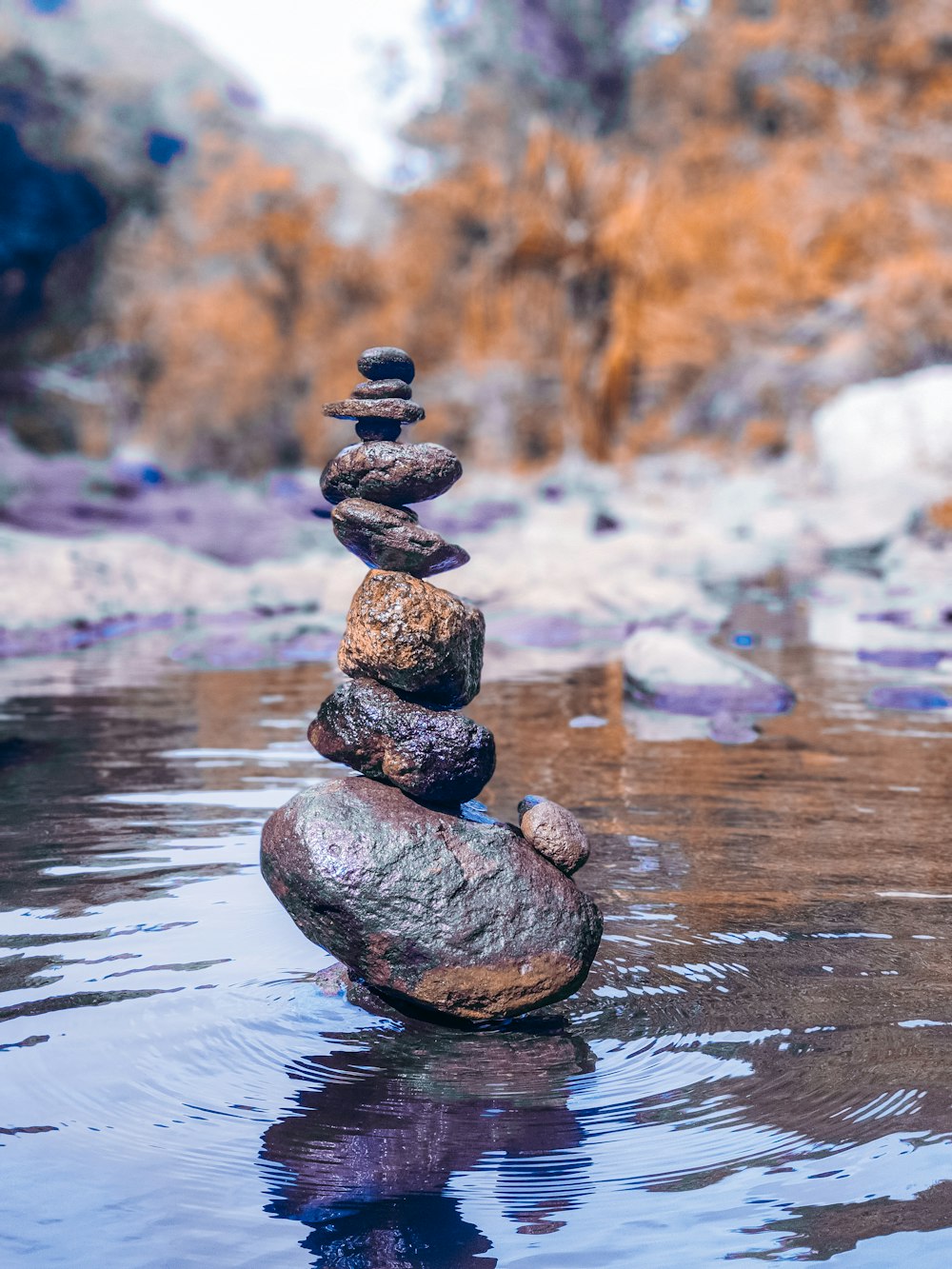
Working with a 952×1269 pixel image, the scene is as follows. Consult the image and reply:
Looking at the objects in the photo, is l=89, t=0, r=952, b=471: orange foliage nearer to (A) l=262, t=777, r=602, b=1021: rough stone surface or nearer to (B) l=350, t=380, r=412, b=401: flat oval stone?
(B) l=350, t=380, r=412, b=401: flat oval stone

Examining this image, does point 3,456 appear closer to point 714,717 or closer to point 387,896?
point 714,717

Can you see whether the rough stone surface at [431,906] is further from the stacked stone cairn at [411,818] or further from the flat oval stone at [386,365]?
the flat oval stone at [386,365]

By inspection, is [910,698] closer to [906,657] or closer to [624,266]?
[906,657]

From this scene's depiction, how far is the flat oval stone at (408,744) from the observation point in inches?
131

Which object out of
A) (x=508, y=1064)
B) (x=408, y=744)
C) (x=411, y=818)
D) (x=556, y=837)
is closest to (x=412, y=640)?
(x=408, y=744)

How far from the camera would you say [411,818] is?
3.24 m

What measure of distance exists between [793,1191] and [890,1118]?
1.18 ft

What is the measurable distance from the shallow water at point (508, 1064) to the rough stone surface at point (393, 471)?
1242 millimetres

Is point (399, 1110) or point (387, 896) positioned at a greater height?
point (387, 896)

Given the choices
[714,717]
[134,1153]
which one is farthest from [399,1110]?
[714,717]

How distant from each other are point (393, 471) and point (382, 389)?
0.24 meters

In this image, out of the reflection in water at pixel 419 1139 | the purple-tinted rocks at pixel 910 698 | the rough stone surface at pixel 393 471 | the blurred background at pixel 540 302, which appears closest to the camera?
the reflection in water at pixel 419 1139

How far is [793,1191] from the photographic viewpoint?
235 cm

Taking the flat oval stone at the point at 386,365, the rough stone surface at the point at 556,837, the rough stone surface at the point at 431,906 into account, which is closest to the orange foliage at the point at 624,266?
the flat oval stone at the point at 386,365
